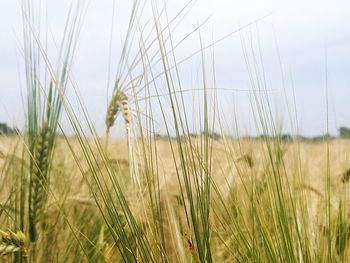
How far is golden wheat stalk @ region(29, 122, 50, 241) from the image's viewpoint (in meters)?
1.16

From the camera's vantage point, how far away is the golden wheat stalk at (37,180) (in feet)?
3.79

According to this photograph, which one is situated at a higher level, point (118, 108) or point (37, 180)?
point (118, 108)

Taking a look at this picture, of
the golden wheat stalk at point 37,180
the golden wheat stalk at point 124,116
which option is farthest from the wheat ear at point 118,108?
the golden wheat stalk at point 37,180

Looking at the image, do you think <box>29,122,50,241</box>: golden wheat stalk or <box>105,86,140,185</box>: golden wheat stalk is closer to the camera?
<box>105,86,140,185</box>: golden wheat stalk

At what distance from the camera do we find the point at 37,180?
1.16 meters

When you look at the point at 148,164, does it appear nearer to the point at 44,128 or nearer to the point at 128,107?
the point at 128,107

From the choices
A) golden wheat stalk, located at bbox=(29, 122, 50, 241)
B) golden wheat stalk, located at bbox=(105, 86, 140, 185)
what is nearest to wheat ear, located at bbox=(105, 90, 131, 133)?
golden wheat stalk, located at bbox=(105, 86, 140, 185)

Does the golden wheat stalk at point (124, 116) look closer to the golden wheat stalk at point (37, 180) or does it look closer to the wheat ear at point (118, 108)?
the wheat ear at point (118, 108)

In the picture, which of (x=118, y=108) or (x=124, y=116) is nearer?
(x=124, y=116)

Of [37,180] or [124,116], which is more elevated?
[124,116]

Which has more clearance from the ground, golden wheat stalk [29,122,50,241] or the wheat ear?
the wheat ear

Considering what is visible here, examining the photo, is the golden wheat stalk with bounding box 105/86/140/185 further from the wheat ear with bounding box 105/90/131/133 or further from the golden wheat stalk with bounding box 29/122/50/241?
the golden wheat stalk with bounding box 29/122/50/241

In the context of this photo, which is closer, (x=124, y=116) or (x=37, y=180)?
(x=124, y=116)

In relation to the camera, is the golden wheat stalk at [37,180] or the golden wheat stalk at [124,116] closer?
the golden wheat stalk at [124,116]
